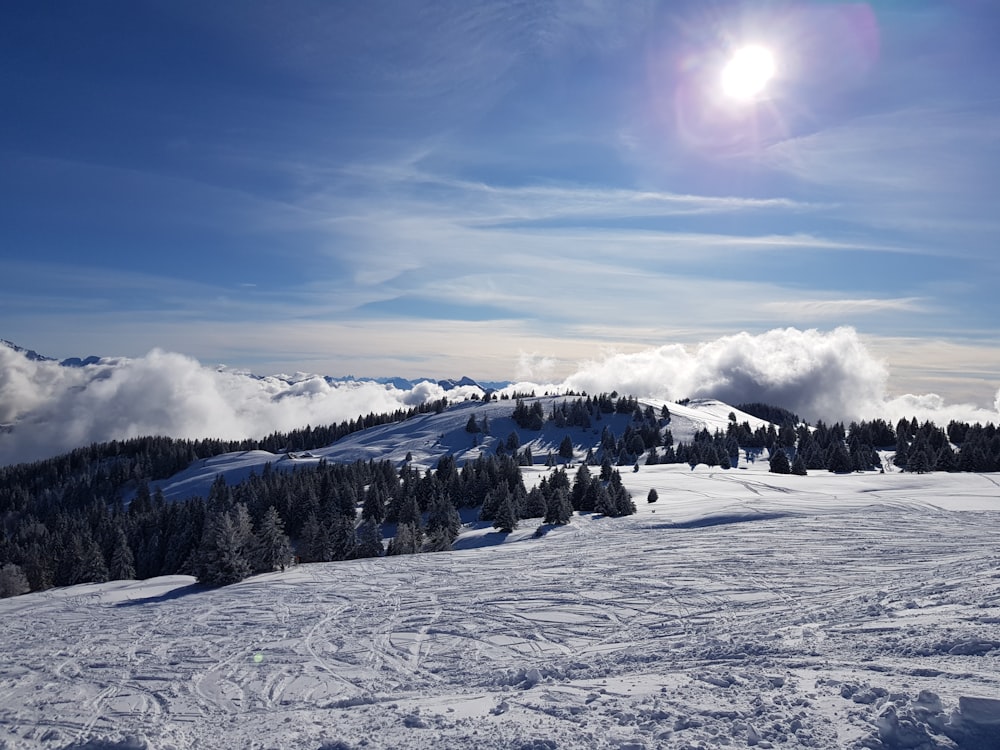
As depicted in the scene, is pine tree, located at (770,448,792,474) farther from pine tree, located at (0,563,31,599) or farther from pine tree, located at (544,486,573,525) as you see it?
pine tree, located at (0,563,31,599)

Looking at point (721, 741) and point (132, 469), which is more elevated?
point (721, 741)

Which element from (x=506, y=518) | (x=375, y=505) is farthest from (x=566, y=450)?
(x=506, y=518)

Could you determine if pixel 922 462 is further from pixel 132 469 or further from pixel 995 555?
pixel 132 469

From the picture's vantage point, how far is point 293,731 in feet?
36.7

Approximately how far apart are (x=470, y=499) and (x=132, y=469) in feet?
434

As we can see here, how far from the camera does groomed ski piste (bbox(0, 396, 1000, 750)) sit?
32.4ft

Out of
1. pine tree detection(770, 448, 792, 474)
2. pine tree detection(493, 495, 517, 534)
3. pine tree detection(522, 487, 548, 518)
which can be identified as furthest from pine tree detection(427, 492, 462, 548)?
pine tree detection(770, 448, 792, 474)

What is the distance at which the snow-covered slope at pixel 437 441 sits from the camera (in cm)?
13688

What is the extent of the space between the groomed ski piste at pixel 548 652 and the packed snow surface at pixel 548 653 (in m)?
0.07

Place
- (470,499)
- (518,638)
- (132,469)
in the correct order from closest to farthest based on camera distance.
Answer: (518,638) < (470,499) < (132,469)

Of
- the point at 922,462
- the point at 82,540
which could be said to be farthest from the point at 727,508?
the point at 82,540

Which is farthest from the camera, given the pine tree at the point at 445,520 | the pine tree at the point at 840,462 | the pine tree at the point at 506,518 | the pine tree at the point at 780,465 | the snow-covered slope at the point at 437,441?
the snow-covered slope at the point at 437,441

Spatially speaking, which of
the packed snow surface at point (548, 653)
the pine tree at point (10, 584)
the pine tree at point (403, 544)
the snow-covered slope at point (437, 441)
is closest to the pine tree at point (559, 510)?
the pine tree at point (403, 544)

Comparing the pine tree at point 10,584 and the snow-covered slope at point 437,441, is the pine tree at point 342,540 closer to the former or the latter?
the pine tree at point 10,584
